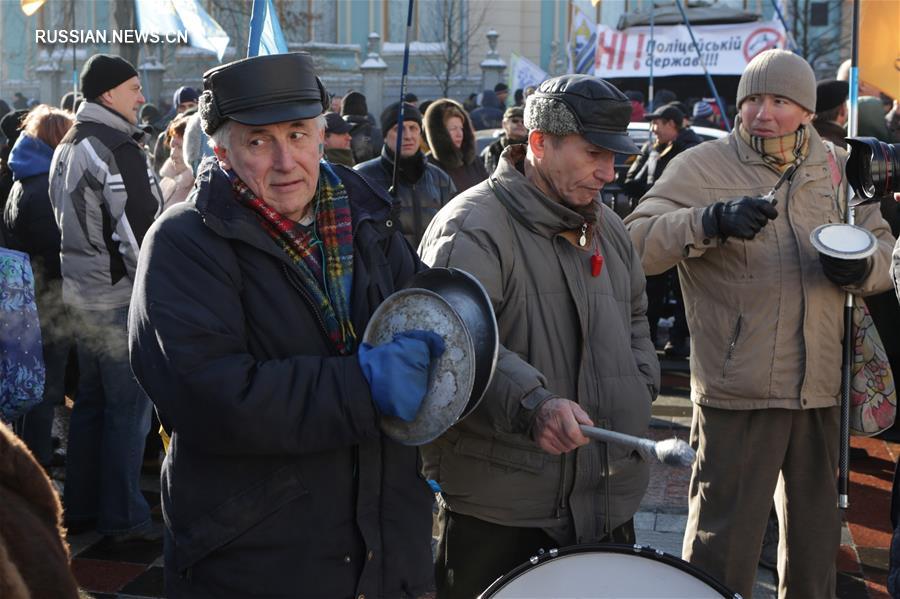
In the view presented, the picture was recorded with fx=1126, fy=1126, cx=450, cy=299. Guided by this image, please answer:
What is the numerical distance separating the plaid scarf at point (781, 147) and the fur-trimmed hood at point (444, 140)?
162 inches

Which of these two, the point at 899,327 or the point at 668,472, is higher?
the point at 899,327

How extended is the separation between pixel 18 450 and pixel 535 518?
141cm

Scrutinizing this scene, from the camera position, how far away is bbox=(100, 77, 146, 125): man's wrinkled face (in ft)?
17.7

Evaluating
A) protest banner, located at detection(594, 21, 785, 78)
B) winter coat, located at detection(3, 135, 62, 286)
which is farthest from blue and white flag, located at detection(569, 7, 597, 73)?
winter coat, located at detection(3, 135, 62, 286)

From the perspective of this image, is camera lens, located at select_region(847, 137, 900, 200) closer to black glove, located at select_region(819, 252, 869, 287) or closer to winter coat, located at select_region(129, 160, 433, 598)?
black glove, located at select_region(819, 252, 869, 287)

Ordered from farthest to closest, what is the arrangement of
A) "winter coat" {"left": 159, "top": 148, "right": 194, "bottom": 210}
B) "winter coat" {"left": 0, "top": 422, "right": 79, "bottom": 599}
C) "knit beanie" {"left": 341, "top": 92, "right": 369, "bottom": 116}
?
"knit beanie" {"left": 341, "top": 92, "right": 369, "bottom": 116} → "winter coat" {"left": 159, "top": 148, "right": 194, "bottom": 210} → "winter coat" {"left": 0, "top": 422, "right": 79, "bottom": 599}

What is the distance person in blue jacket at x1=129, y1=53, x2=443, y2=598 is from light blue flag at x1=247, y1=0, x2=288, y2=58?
83 cm

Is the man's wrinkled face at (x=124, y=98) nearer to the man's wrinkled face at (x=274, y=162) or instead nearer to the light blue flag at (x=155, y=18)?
the light blue flag at (x=155, y=18)

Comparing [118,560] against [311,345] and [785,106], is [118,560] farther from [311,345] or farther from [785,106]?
[785,106]

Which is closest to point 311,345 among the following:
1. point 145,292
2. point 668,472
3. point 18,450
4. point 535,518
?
point 145,292

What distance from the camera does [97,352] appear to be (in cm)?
536

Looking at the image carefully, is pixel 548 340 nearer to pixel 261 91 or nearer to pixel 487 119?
pixel 261 91

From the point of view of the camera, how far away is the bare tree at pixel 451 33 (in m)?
29.9

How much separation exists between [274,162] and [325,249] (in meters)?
0.22
